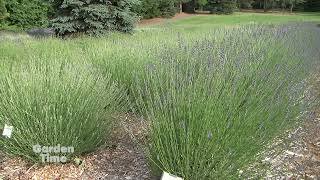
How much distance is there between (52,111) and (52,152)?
1.29ft

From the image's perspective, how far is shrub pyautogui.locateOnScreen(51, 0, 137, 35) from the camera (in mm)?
11633

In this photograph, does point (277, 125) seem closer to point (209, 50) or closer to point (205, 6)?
point (209, 50)

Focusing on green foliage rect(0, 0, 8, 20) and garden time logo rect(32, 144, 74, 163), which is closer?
garden time logo rect(32, 144, 74, 163)

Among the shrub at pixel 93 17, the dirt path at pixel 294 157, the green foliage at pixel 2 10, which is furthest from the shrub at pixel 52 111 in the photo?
the green foliage at pixel 2 10

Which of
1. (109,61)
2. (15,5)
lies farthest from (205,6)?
(109,61)

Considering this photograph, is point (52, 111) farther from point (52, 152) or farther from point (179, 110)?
point (179, 110)

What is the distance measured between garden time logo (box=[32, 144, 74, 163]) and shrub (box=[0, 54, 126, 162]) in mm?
38

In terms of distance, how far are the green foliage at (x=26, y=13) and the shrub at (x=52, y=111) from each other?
18208mm

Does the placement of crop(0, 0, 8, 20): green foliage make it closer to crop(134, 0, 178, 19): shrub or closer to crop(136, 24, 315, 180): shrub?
crop(134, 0, 178, 19): shrub

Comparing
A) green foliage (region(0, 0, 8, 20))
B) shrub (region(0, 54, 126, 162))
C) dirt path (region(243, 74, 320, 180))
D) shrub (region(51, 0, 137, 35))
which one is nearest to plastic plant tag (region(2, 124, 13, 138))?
shrub (region(0, 54, 126, 162))

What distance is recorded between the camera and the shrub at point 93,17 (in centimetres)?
1163

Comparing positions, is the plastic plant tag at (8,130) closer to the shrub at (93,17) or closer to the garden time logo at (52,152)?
the garden time logo at (52,152)

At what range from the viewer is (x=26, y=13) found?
21.1 meters

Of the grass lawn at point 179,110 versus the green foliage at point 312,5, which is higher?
the grass lawn at point 179,110
